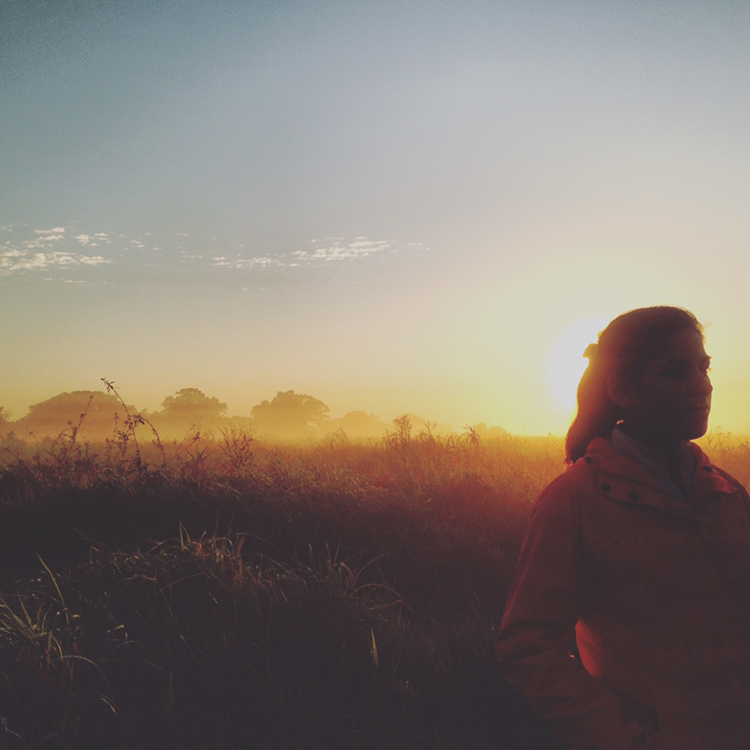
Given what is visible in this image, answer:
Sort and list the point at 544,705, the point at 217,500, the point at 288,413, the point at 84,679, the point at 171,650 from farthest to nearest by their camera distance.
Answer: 1. the point at 288,413
2. the point at 217,500
3. the point at 171,650
4. the point at 84,679
5. the point at 544,705

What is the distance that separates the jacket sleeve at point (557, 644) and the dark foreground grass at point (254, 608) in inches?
72.9

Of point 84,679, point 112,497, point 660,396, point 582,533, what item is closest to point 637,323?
point 660,396

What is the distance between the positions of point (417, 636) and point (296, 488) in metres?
3.03

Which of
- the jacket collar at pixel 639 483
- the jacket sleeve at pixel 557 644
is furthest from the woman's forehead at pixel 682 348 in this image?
the jacket sleeve at pixel 557 644

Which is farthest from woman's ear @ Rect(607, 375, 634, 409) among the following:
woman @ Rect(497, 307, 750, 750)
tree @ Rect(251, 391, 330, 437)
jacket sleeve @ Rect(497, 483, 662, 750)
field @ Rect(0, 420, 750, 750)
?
tree @ Rect(251, 391, 330, 437)

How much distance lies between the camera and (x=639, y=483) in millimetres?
1631

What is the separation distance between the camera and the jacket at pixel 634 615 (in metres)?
1.48

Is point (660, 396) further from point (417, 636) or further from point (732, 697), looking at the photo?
point (417, 636)

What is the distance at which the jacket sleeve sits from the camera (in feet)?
4.78

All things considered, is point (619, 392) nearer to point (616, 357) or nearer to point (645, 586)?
point (616, 357)

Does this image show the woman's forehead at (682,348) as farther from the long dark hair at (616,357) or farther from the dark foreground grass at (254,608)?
the dark foreground grass at (254,608)

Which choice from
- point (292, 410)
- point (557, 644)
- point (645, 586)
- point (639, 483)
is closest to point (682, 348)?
point (639, 483)

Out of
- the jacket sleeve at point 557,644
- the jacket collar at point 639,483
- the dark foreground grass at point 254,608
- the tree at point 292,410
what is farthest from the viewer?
the tree at point 292,410

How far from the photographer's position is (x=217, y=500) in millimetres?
6457
